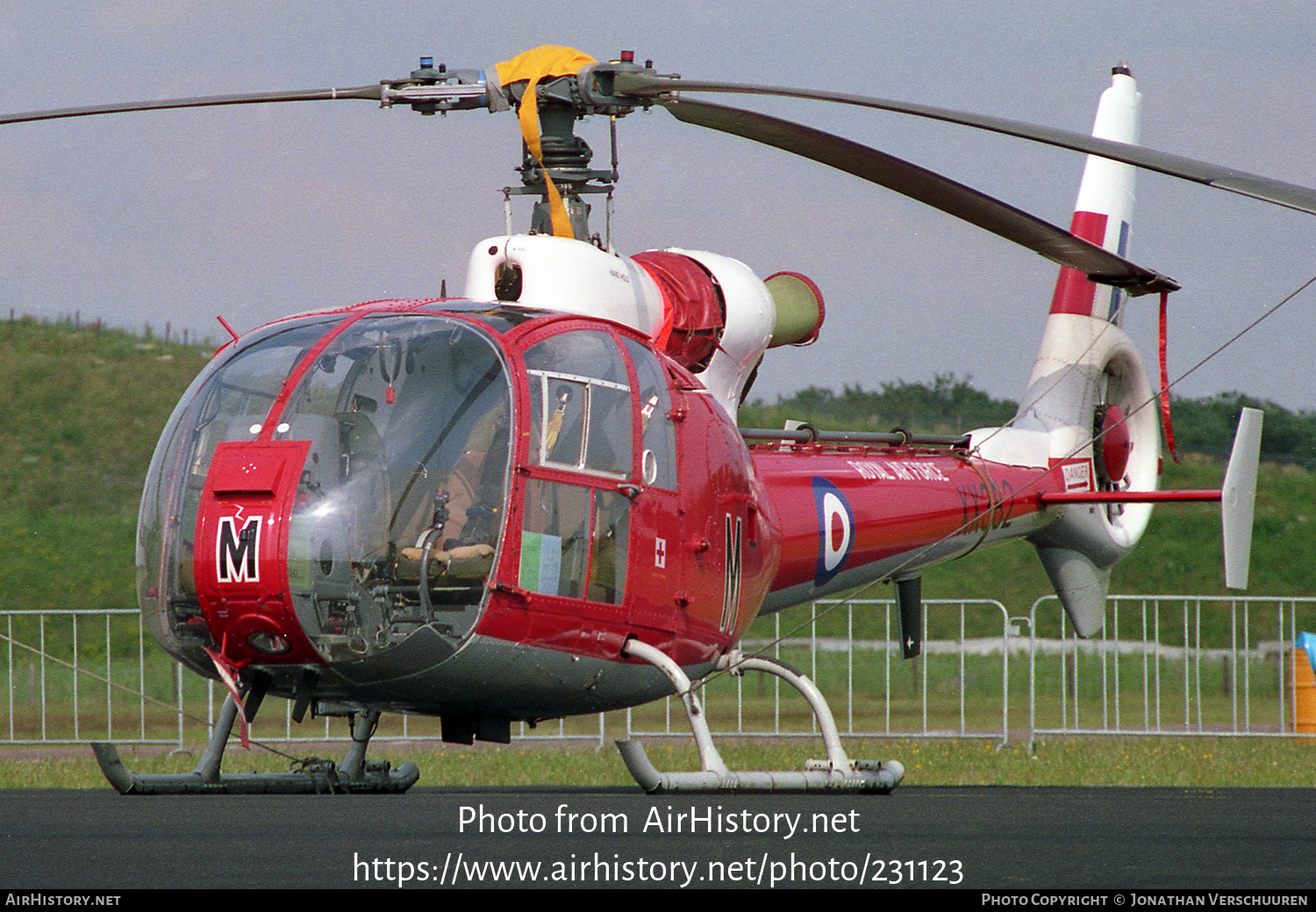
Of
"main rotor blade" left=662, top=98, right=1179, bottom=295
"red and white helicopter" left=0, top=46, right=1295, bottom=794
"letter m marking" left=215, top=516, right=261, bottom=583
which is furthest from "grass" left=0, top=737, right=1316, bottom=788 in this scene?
"letter m marking" left=215, top=516, right=261, bottom=583

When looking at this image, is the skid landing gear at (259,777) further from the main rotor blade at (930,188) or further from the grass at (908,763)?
the main rotor blade at (930,188)

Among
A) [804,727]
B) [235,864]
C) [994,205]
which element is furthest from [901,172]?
[804,727]

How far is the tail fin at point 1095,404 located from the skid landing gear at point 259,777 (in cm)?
533

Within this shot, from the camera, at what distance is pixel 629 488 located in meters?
7.82

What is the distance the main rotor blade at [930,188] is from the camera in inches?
321

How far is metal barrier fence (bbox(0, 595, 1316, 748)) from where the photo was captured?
16.4 metres

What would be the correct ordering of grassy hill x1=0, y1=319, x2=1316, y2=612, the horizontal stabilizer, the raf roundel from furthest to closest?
1. grassy hill x1=0, y1=319, x2=1316, y2=612
2. the horizontal stabilizer
3. the raf roundel

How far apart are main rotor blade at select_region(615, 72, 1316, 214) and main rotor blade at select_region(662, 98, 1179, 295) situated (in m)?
0.11

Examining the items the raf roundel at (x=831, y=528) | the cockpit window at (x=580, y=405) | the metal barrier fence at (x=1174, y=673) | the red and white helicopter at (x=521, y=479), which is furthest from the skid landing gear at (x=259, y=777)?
the metal barrier fence at (x=1174, y=673)

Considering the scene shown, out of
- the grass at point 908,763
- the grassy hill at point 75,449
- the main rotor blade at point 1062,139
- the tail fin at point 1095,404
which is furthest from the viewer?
the grassy hill at point 75,449

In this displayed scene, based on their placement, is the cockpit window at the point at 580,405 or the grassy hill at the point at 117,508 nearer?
the cockpit window at the point at 580,405

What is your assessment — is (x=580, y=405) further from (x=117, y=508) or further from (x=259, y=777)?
(x=117, y=508)

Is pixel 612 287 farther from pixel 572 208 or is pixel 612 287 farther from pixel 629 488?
pixel 629 488

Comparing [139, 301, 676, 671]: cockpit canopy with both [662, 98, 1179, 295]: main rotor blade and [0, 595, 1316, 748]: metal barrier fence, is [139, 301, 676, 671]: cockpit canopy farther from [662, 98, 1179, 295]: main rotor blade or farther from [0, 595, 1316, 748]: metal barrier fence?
[0, 595, 1316, 748]: metal barrier fence
